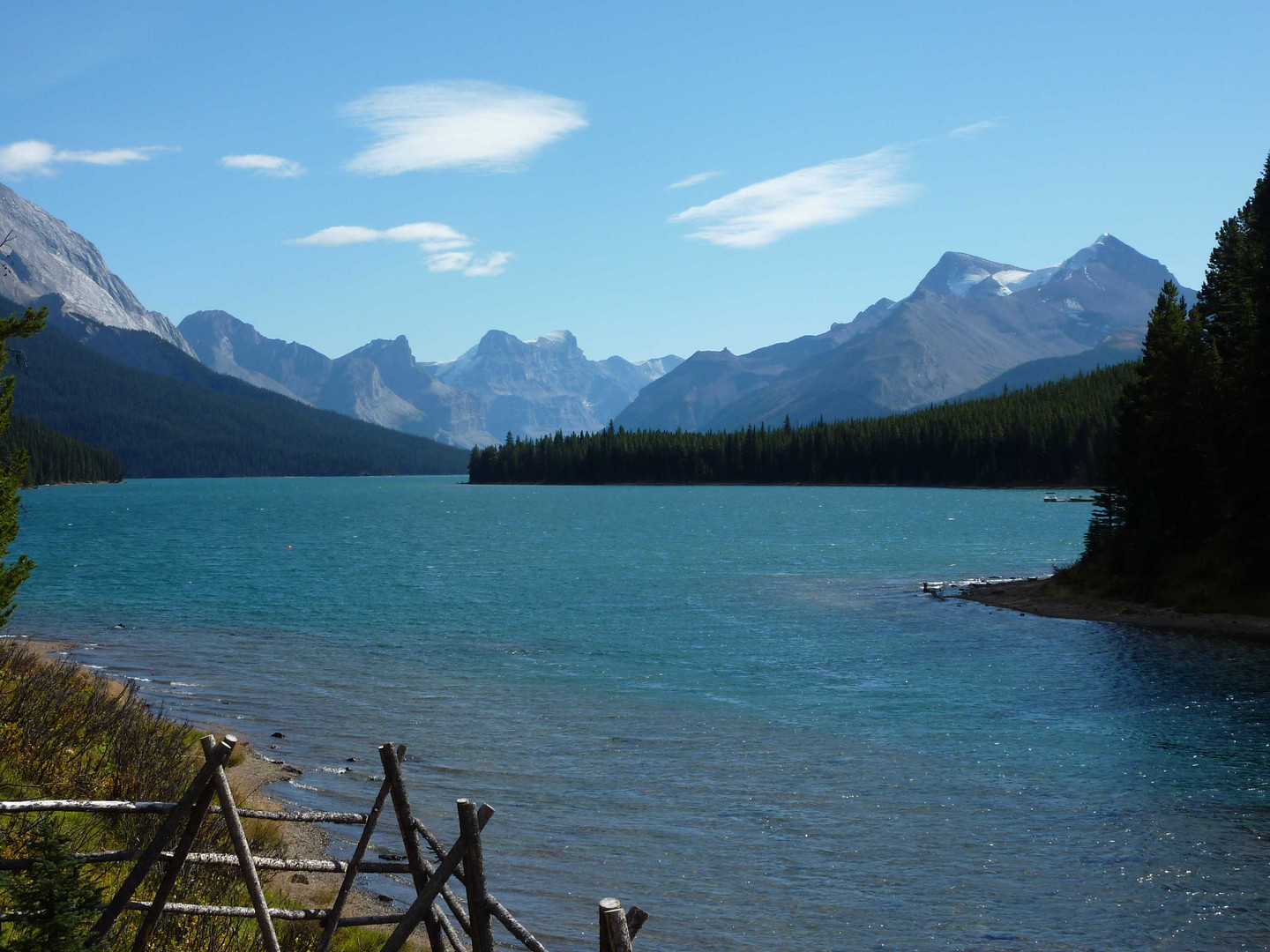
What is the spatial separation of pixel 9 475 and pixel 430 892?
14287 millimetres

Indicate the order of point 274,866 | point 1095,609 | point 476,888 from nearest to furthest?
point 476,888 → point 274,866 → point 1095,609

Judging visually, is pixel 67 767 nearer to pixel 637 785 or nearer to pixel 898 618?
pixel 637 785

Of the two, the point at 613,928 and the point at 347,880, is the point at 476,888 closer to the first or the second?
the point at 613,928

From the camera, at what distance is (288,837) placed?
21047mm

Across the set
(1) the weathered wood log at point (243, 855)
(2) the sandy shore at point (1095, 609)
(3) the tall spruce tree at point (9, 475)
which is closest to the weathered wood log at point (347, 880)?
(1) the weathered wood log at point (243, 855)

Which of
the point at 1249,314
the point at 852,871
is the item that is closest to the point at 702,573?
the point at 1249,314

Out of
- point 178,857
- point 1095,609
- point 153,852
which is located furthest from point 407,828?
point 1095,609

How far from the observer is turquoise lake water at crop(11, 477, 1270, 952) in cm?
1811

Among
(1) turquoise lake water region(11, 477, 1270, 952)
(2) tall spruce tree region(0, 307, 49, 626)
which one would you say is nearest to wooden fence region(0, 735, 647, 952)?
(1) turquoise lake water region(11, 477, 1270, 952)

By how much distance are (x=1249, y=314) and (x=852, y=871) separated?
158 ft

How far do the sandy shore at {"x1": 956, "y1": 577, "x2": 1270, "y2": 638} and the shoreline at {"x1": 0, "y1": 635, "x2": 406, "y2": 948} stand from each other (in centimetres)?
4098

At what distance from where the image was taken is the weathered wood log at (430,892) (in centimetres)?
884

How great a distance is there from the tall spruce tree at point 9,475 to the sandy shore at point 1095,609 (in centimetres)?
4690

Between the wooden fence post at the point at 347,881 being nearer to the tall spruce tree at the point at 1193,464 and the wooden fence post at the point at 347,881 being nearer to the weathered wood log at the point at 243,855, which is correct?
the weathered wood log at the point at 243,855
